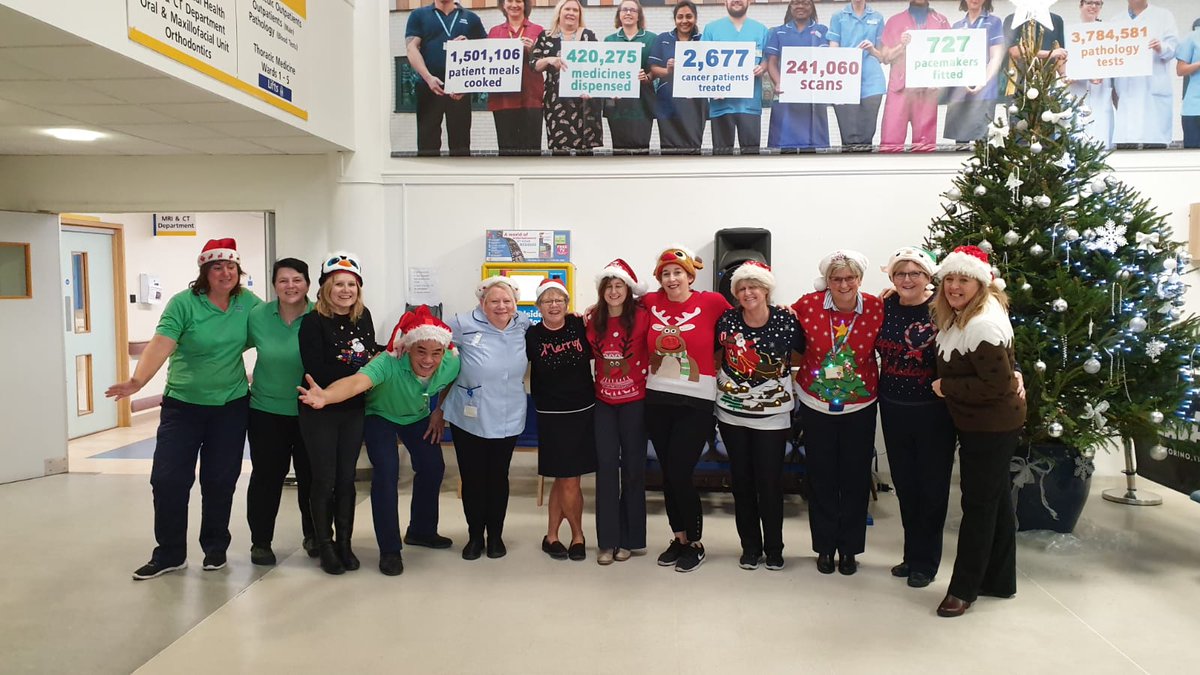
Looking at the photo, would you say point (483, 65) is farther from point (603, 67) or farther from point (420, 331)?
point (420, 331)

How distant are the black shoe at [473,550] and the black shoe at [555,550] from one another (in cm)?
33

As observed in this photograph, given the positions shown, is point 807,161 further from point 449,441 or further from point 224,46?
point 224,46

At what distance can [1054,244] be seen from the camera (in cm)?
377

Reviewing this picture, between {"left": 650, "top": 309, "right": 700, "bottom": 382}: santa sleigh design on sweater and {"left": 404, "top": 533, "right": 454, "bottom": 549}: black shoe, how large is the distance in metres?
1.44

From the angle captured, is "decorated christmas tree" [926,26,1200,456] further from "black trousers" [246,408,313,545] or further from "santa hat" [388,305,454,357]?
"black trousers" [246,408,313,545]

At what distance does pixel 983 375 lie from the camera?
2.87 m

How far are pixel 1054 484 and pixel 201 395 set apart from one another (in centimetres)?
424

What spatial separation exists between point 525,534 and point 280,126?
2.75 metres

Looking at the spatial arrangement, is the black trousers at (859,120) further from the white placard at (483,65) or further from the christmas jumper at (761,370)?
the christmas jumper at (761,370)

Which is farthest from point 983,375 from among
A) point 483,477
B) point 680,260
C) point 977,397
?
point 483,477

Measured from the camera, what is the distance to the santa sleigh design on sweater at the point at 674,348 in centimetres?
346

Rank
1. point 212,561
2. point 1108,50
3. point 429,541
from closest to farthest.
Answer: point 212,561 → point 429,541 → point 1108,50

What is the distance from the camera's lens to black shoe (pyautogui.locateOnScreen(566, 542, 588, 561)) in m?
3.73

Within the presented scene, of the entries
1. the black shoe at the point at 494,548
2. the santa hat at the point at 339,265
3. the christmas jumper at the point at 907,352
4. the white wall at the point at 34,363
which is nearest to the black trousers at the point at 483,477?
the black shoe at the point at 494,548
